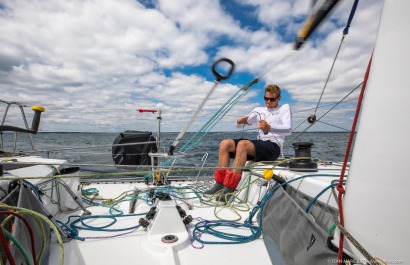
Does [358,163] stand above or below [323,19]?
below

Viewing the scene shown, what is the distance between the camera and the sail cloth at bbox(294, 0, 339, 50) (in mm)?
729

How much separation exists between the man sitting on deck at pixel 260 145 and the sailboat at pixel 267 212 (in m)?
0.18

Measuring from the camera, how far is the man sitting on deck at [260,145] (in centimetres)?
261

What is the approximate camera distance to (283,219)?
1509 mm

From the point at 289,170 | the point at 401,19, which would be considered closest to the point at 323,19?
the point at 401,19

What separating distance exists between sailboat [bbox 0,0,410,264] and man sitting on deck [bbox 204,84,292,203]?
0.18 meters

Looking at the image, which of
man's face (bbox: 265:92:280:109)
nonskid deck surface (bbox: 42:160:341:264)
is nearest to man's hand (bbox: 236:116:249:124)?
man's face (bbox: 265:92:280:109)

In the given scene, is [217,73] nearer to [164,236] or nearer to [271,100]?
[271,100]

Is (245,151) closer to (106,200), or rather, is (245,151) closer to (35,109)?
(106,200)

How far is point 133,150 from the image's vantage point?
145 inches

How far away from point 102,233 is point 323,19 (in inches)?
78.4

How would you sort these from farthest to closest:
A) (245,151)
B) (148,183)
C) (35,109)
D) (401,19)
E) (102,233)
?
(148,183)
(245,151)
(102,233)
(35,109)
(401,19)

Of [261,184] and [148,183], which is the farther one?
[148,183]

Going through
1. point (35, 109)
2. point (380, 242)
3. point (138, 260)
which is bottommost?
point (138, 260)
